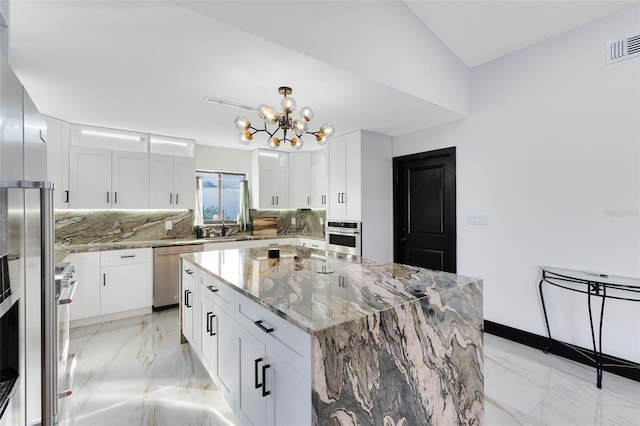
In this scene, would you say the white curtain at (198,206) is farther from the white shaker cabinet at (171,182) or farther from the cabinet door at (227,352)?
the cabinet door at (227,352)

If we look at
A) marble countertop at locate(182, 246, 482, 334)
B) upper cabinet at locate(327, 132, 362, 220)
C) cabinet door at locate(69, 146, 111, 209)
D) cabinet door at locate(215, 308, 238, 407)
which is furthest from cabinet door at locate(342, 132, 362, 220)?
cabinet door at locate(69, 146, 111, 209)

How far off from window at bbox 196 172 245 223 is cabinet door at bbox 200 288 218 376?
307cm

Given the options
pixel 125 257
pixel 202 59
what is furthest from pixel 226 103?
pixel 125 257

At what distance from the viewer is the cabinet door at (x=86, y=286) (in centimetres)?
354

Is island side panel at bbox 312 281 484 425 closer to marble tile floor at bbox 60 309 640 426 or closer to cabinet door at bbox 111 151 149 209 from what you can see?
marble tile floor at bbox 60 309 640 426

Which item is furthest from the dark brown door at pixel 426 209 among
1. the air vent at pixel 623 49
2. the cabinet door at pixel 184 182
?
the cabinet door at pixel 184 182

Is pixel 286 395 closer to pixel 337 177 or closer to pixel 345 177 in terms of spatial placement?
pixel 345 177

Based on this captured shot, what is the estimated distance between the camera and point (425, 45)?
304 centimetres

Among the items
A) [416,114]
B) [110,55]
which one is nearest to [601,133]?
[416,114]

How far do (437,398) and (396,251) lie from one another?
9.79 ft

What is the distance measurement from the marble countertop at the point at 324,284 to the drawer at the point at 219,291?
0.09 m

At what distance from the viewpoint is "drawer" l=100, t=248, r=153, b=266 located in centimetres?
375

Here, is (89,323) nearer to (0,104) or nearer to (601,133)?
(0,104)

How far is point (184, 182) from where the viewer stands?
181 inches
